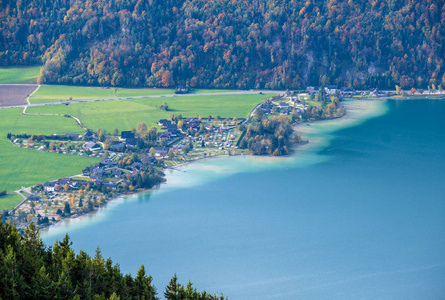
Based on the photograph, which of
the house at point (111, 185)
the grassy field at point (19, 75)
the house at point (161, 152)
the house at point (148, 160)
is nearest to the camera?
the house at point (111, 185)

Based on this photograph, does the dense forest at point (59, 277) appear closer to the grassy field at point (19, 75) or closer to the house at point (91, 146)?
the house at point (91, 146)

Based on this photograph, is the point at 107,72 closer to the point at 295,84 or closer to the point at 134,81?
the point at 134,81

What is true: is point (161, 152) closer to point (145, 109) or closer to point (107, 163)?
point (107, 163)

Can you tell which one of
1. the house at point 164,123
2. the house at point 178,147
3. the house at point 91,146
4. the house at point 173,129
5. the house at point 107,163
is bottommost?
the house at point 107,163

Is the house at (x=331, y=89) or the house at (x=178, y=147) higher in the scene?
the house at (x=331, y=89)

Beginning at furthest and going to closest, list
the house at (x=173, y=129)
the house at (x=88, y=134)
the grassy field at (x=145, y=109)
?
the grassy field at (x=145, y=109) → the house at (x=173, y=129) → the house at (x=88, y=134)

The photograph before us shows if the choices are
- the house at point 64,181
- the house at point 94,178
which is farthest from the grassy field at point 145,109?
the house at point 64,181
